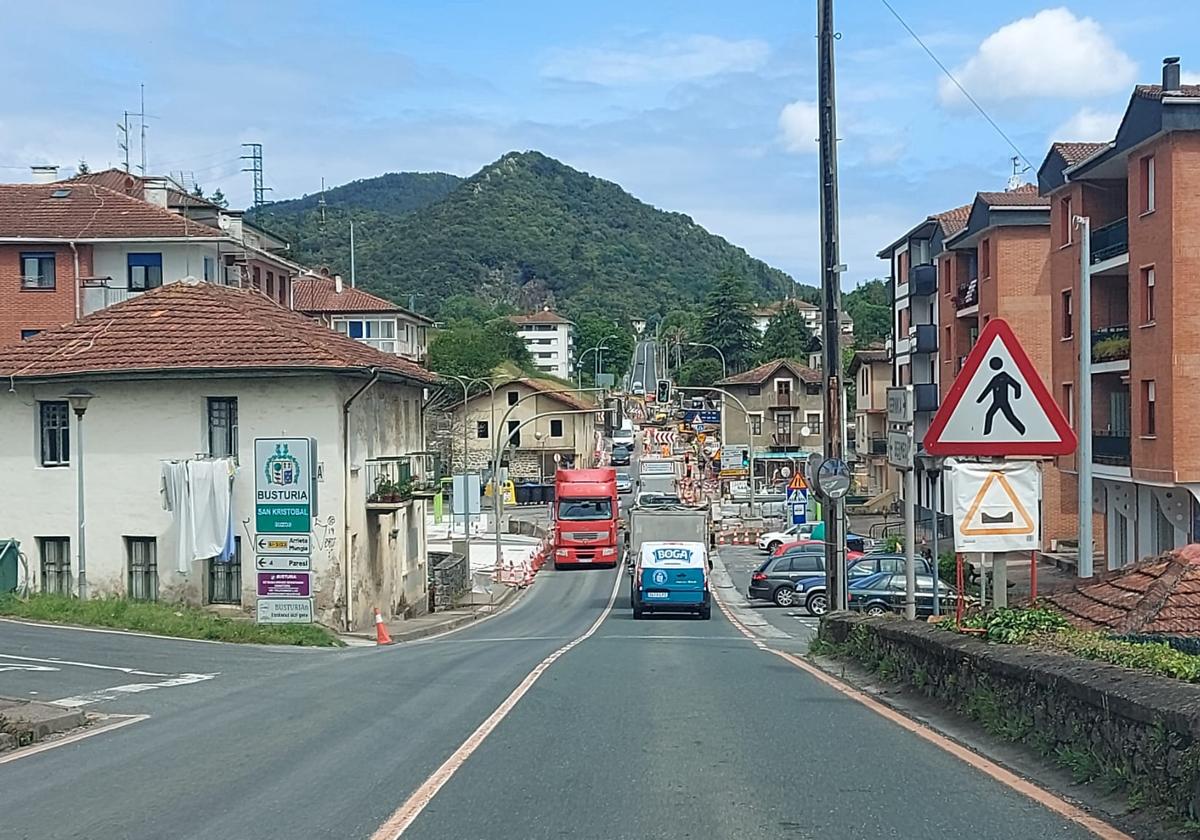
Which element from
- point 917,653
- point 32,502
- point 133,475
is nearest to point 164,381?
point 133,475

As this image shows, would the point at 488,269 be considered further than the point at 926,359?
Yes

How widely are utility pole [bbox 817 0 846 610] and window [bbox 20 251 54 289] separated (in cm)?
3639

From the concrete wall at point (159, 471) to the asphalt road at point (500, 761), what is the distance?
1100cm

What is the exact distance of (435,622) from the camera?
35750mm

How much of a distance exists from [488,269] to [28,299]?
136029 mm

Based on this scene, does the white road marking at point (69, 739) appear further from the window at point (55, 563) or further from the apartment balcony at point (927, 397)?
the apartment balcony at point (927, 397)

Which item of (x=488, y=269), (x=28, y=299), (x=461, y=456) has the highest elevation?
(x=488, y=269)

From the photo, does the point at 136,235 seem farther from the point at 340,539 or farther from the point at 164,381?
the point at 340,539

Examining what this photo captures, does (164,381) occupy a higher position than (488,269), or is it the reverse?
(488,269)

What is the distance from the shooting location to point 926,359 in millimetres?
Result: 62031

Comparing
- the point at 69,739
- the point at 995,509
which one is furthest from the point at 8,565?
the point at 995,509

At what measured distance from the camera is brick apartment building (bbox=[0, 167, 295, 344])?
48.3 meters

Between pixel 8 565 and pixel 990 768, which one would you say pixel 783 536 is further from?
pixel 990 768

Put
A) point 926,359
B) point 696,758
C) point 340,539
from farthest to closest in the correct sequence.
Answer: point 926,359 < point 340,539 < point 696,758
